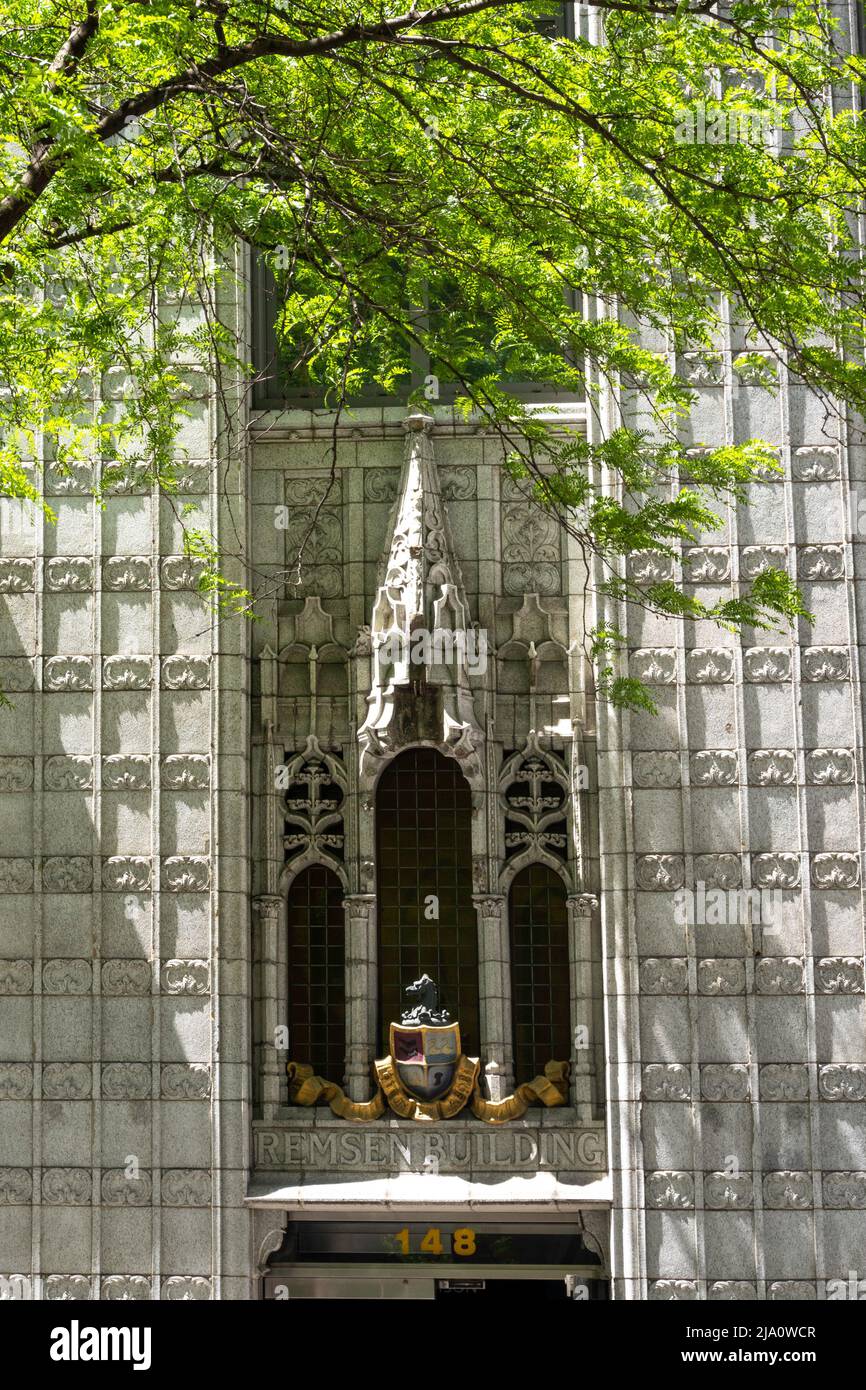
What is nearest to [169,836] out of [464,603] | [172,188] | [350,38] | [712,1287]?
[464,603]

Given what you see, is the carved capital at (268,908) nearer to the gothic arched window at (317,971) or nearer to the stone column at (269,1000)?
the stone column at (269,1000)

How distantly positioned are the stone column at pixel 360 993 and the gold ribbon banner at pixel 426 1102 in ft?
0.78

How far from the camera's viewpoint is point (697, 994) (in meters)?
18.2

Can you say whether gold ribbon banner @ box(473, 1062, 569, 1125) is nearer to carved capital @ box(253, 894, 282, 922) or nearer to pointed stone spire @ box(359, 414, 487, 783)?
carved capital @ box(253, 894, 282, 922)

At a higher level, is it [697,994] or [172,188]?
[172,188]

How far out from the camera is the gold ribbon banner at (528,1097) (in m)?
18.5

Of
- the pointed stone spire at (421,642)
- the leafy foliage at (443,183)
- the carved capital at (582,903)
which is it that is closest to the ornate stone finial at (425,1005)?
the carved capital at (582,903)

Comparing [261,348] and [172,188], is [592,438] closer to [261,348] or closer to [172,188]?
[261,348]

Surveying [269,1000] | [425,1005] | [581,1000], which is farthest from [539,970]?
[269,1000]

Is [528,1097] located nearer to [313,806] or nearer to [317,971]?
[317,971]

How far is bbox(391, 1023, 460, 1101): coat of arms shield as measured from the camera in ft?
60.9

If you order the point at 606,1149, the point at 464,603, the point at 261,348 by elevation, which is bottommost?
the point at 606,1149

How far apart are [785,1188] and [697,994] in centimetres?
207

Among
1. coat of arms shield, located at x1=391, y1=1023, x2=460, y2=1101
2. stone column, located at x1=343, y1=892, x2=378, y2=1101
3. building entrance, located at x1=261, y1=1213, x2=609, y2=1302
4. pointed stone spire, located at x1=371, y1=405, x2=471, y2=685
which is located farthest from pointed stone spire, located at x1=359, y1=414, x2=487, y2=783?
building entrance, located at x1=261, y1=1213, x2=609, y2=1302
